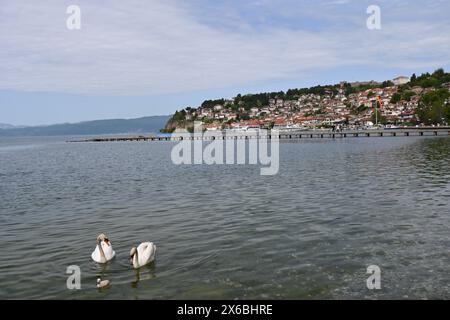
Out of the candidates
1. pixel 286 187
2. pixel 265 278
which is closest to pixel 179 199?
pixel 286 187

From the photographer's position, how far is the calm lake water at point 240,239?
10297 millimetres

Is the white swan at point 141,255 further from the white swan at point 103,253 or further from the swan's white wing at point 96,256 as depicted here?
the swan's white wing at point 96,256

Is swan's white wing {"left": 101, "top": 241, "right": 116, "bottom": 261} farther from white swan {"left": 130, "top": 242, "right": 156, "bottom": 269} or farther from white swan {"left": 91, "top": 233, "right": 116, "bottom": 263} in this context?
white swan {"left": 130, "top": 242, "right": 156, "bottom": 269}

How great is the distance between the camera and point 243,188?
1064 inches

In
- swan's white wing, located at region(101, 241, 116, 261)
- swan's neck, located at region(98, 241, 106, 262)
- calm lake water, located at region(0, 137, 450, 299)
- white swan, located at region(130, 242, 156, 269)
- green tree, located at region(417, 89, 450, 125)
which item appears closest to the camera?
calm lake water, located at region(0, 137, 450, 299)

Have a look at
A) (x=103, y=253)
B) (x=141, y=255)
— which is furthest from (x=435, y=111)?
(x=103, y=253)

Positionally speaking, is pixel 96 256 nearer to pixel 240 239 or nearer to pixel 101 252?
pixel 101 252

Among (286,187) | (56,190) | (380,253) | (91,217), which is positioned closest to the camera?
(380,253)

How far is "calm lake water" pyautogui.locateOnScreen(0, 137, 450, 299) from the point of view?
10297 mm

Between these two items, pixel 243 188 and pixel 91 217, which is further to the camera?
pixel 243 188

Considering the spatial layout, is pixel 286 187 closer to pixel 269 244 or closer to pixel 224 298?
pixel 269 244

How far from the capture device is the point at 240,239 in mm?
14578

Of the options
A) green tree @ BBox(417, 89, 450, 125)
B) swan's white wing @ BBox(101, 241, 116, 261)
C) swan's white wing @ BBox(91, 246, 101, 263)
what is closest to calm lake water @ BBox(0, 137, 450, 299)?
swan's white wing @ BBox(91, 246, 101, 263)
